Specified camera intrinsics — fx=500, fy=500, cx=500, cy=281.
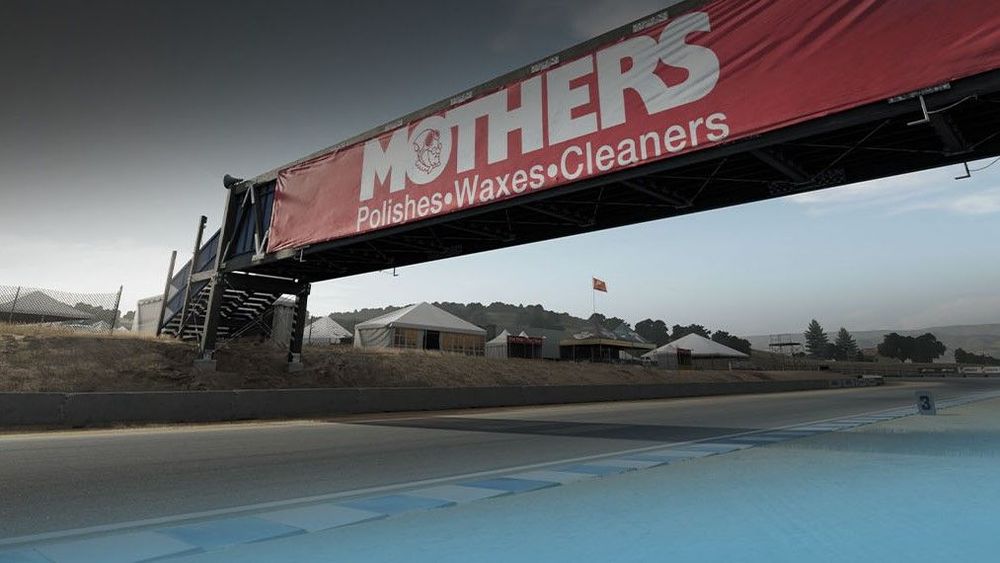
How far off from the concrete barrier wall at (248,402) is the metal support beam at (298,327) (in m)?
5.18

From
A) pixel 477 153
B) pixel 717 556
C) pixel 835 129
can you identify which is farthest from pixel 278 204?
pixel 717 556

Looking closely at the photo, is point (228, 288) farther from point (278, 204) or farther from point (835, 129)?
point (835, 129)

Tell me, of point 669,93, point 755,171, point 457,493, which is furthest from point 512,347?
point 457,493

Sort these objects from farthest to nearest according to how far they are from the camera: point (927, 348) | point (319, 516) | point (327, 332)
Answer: point (927, 348) → point (327, 332) → point (319, 516)

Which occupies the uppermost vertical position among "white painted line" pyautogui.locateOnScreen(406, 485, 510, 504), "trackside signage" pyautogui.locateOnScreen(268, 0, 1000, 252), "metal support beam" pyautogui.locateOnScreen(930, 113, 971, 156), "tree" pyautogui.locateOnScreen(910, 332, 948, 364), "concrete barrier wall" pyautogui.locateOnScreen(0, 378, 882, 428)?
"tree" pyautogui.locateOnScreen(910, 332, 948, 364)

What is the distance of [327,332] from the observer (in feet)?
132

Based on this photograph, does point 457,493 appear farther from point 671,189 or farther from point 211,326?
point 211,326

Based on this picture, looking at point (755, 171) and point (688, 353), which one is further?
point (688, 353)

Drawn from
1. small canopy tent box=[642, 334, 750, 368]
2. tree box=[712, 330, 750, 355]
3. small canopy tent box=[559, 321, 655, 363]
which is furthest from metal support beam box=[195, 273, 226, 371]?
tree box=[712, 330, 750, 355]

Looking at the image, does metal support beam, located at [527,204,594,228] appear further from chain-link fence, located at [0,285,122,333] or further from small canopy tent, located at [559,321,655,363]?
small canopy tent, located at [559,321,655,363]

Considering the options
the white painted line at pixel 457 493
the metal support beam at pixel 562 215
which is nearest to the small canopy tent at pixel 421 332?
the metal support beam at pixel 562 215

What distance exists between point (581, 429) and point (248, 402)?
31.4 feet

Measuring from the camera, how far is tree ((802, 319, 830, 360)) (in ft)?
603

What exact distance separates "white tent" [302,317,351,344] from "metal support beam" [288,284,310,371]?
1861 cm
